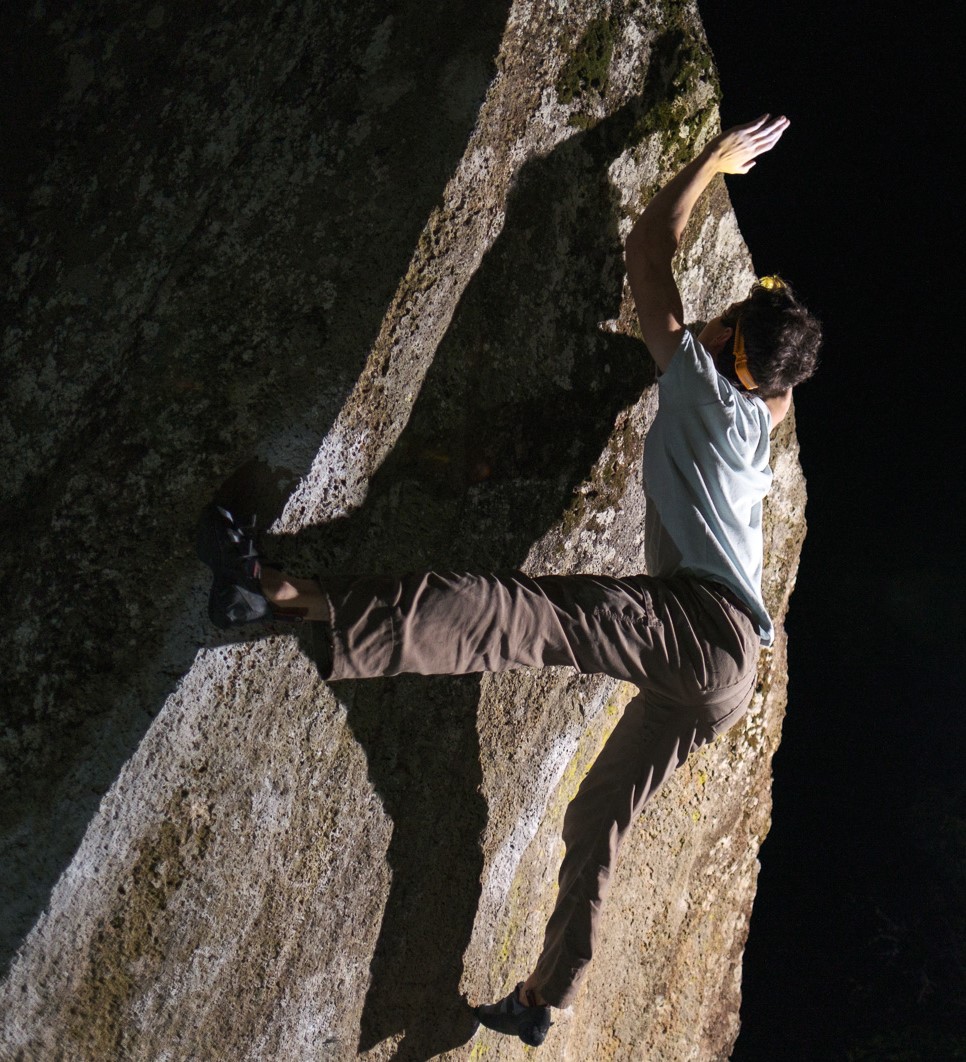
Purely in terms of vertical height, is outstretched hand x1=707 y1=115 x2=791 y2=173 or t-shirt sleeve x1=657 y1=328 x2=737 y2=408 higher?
outstretched hand x1=707 y1=115 x2=791 y2=173

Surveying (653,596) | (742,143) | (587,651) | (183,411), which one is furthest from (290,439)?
(742,143)

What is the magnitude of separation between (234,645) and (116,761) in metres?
0.31

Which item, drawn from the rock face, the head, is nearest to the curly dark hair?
the head

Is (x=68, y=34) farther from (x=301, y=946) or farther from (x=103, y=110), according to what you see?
(x=301, y=946)

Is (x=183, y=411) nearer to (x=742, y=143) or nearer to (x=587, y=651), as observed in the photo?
(x=587, y=651)

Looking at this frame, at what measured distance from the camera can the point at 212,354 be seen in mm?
1979

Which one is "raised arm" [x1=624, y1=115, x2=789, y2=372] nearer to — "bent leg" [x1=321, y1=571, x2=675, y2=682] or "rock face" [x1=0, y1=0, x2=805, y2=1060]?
"rock face" [x1=0, y1=0, x2=805, y2=1060]

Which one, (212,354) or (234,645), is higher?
(212,354)

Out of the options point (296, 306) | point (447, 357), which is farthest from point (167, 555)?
point (447, 357)

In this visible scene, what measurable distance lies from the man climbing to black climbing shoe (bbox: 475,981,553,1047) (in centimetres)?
2

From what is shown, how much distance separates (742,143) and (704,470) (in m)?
0.87

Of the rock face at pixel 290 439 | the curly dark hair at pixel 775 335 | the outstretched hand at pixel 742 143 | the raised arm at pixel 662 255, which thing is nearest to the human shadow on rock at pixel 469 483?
the rock face at pixel 290 439

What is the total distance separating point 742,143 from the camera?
2.53 m

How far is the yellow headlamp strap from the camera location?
2404 millimetres
